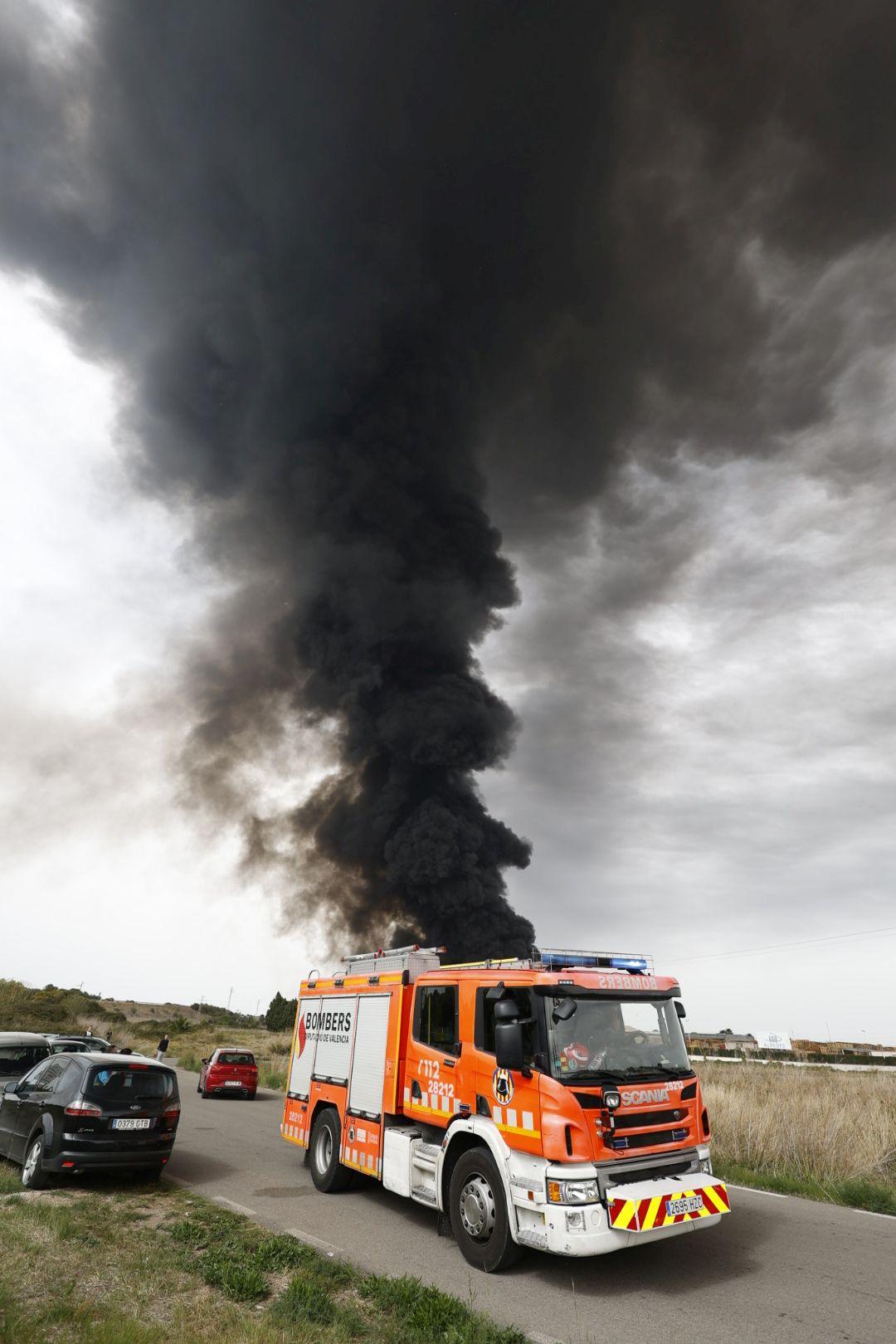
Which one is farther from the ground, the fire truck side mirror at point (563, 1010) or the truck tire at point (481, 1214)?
the fire truck side mirror at point (563, 1010)

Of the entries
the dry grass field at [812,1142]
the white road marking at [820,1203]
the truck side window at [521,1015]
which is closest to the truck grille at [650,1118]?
the truck side window at [521,1015]

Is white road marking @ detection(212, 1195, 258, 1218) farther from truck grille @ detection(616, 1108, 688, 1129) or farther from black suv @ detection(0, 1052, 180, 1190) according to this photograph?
truck grille @ detection(616, 1108, 688, 1129)

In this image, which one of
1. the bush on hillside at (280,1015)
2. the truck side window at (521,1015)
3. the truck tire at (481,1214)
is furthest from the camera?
the bush on hillside at (280,1015)

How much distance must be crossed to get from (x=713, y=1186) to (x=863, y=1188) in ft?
15.0

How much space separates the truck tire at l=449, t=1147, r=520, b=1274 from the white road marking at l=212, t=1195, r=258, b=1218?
251 cm

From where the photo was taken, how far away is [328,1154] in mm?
9406

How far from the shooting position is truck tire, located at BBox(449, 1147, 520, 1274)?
612 cm

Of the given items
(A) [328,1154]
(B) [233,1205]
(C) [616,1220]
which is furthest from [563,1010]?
(A) [328,1154]

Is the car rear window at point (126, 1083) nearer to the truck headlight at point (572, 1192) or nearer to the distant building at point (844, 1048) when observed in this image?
the truck headlight at point (572, 1192)

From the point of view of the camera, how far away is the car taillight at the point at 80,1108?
27.2 ft

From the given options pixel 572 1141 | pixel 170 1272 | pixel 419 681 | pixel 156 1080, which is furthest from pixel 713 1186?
pixel 419 681

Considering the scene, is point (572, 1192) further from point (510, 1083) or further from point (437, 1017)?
point (437, 1017)

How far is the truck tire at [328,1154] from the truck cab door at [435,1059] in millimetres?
1972

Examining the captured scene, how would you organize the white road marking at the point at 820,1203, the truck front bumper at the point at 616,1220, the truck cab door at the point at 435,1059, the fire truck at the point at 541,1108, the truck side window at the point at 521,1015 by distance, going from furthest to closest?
the white road marking at the point at 820,1203 < the truck cab door at the point at 435,1059 < the truck side window at the point at 521,1015 < the fire truck at the point at 541,1108 < the truck front bumper at the point at 616,1220
